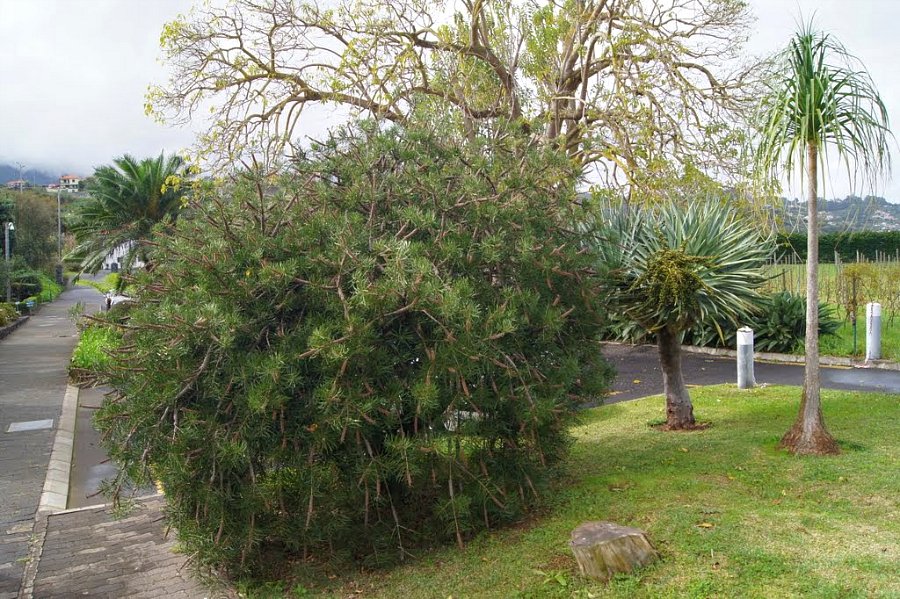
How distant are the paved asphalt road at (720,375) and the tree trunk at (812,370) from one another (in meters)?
3.34

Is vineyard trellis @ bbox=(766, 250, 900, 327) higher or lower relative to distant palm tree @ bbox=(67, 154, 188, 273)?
lower

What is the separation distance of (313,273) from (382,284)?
2.11 ft

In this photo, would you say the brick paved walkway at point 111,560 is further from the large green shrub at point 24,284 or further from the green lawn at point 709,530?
the large green shrub at point 24,284

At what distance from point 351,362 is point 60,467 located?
5.90 meters

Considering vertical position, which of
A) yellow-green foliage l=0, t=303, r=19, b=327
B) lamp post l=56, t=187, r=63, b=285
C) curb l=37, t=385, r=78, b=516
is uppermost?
lamp post l=56, t=187, r=63, b=285

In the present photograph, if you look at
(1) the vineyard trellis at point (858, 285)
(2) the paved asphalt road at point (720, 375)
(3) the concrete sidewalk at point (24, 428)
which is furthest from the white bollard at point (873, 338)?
(3) the concrete sidewalk at point (24, 428)

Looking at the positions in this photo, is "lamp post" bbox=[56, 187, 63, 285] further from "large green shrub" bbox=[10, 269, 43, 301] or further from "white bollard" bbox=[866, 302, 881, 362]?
"white bollard" bbox=[866, 302, 881, 362]

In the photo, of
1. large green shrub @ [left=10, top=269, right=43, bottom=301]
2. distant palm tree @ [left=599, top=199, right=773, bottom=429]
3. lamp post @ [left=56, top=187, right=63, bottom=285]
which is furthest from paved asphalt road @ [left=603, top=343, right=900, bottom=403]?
lamp post @ [left=56, top=187, right=63, bottom=285]

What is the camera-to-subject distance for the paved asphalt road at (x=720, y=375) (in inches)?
432

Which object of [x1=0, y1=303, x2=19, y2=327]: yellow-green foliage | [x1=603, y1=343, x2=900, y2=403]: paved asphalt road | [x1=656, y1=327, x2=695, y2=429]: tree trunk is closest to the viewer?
[x1=656, y1=327, x2=695, y2=429]: tree trunk

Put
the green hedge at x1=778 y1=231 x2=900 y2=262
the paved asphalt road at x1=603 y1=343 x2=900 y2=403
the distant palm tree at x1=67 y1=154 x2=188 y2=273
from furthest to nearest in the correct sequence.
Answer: the green hedge at x1=778 y1=231 x2=900 y2=262 < the distant palm tree at x1=67 y1=154 x2=188 y2=273 < the paved asphalt road at x1=603 y1=343 x2=900 y2=403

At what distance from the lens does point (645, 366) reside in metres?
14.3

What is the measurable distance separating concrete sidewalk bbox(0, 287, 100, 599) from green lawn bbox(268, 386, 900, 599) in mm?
2641

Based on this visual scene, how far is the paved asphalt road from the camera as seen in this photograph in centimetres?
1098
